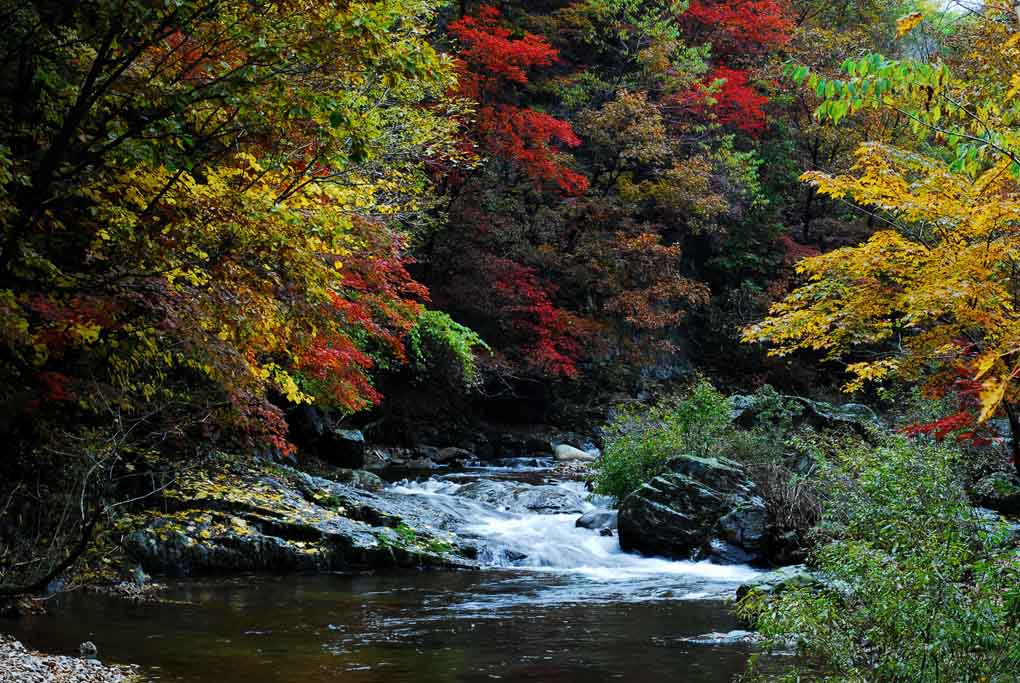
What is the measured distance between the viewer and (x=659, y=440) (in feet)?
50.1

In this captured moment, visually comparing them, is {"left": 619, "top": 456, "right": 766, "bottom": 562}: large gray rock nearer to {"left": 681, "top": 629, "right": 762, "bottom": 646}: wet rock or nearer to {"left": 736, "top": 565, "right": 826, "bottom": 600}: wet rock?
{"left": 736, "top": 565, "right": 826, "bottom": 600}: wet rock

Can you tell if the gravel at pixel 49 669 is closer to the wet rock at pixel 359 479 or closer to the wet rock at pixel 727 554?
the wet rock at pixel 727 554

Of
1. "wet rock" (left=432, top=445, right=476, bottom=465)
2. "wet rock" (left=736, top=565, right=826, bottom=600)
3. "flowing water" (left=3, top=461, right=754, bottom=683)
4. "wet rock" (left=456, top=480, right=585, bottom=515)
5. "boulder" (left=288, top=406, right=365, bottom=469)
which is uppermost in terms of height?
"boulder" (left=288, top=406, right=365, bottom=469)

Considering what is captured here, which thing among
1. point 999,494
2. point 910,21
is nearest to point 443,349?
point 999,494

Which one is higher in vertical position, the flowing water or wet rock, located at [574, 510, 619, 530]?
wet rock, located at [574, 510, 619, 530]

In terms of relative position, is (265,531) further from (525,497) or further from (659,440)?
(659,440)

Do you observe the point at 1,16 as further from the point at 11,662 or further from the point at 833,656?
the point at 833,656

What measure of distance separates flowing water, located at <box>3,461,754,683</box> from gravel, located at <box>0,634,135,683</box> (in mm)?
272

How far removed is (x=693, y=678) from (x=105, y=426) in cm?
652

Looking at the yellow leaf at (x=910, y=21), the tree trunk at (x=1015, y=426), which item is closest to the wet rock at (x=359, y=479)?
the tree trunk at (x=1015, y=426)

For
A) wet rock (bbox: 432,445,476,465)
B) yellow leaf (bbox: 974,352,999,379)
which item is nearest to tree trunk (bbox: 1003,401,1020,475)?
yellow leaf (bbox: 974,352,999,379)

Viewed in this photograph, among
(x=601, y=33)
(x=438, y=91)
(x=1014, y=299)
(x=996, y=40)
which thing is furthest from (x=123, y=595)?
(x=601, y=33)

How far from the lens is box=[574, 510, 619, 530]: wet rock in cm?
1442

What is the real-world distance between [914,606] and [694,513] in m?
8.54
